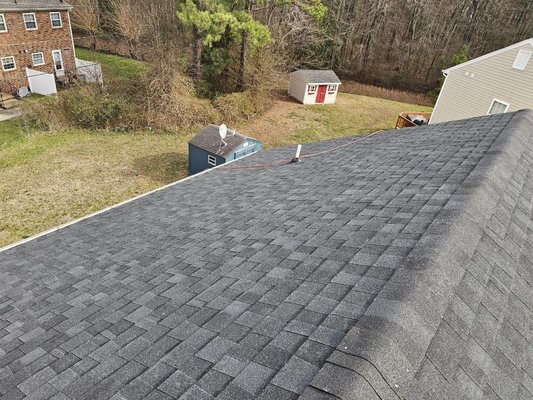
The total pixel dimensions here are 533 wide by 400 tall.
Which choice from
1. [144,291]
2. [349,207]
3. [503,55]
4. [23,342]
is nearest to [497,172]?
[349,207]

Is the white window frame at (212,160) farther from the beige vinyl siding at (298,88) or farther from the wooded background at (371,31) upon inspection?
the beige vinyl siding at (298,88)

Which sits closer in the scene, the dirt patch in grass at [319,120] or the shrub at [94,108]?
the shrub at [94,108]

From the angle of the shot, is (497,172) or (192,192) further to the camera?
(192,192)

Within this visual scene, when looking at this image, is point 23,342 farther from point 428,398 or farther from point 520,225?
point 520,225

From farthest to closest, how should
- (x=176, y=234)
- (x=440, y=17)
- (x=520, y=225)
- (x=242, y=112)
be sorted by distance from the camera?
1. (x=440, y=17)
2. (x=242, y=112)
3. (x=176, y=234)
4. (x=520, y=225)

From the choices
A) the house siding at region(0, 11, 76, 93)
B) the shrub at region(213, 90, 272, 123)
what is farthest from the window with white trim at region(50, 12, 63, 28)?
the shrub at region(213, 90, 272, 123)

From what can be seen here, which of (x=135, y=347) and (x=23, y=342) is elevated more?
(x=135, y=347)

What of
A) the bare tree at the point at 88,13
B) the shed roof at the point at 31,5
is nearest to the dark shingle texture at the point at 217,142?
the shed roof at the point at 31,5

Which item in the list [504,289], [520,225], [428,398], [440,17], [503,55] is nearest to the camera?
[428,398]
